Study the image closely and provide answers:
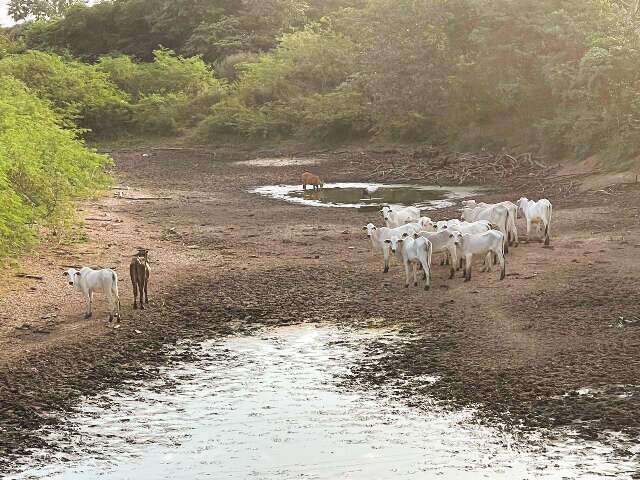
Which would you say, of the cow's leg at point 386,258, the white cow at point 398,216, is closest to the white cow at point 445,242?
the cow's leg at point 386,258

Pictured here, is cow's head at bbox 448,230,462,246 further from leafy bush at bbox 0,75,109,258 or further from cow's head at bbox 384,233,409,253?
leafy bush at bbox 0,75,109,258

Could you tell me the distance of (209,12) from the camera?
62.4 m

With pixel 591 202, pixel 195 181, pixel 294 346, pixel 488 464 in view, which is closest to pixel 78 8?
pixel 195 181

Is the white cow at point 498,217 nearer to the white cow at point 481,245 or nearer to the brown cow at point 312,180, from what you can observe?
the white cow at point 481,245

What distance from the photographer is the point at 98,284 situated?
12.8 metres

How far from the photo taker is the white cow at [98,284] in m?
12.7

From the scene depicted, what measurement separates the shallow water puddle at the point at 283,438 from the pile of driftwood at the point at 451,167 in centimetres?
1943

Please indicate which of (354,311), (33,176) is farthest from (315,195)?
(354,311)

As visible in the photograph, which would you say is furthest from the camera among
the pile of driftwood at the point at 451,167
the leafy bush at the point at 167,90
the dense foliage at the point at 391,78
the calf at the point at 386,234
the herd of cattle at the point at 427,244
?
the leafy bush at the point at 167,90

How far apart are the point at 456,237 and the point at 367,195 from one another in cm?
1295

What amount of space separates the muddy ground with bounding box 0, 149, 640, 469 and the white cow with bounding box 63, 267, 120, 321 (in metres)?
0.26

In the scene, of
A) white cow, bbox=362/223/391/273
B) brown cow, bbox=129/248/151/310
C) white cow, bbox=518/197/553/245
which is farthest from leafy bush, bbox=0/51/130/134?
brown cow, bbox=129/248/151/310

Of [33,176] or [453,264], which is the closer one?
[453,264]

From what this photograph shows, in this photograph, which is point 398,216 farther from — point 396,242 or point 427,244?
point 427,244
